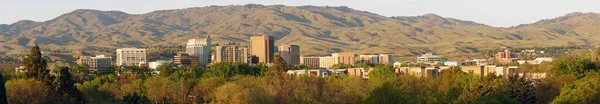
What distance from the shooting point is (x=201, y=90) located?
82.8 meters

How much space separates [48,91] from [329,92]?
21.3 metres

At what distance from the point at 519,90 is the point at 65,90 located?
34.0m

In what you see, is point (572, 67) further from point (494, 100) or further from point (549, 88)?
point (494, 100)

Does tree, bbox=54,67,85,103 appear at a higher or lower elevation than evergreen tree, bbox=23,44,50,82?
lower

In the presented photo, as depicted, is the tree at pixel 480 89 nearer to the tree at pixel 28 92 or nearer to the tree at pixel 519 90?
the tree at pixel 519 90

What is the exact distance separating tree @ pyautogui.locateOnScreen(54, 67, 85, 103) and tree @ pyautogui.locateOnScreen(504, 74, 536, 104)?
106 ft

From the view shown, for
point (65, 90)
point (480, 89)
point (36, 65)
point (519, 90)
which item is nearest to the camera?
point (480, 89)

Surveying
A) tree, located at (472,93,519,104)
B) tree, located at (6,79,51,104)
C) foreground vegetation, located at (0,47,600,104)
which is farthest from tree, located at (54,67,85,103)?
tree, located at (472,93,519,104)

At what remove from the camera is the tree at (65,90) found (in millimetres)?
66688

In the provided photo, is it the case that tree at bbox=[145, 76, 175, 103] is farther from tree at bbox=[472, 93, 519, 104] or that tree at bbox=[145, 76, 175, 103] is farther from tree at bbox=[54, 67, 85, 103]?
tree at bbox=[472, 93, 519, 104]

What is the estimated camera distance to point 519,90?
61.4 m

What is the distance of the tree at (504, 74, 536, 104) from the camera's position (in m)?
61.2

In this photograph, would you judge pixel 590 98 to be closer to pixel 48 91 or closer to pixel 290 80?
pixel 290 80

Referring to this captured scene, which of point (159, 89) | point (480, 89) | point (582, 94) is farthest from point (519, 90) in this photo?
point (159, 89)
